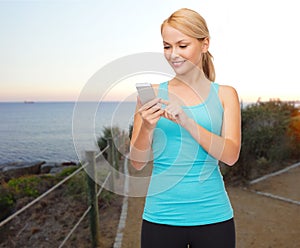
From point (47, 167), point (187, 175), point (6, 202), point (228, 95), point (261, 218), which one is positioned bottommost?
point (47, 167)

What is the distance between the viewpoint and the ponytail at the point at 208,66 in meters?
1.30

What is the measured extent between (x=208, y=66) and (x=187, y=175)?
1.40 ft

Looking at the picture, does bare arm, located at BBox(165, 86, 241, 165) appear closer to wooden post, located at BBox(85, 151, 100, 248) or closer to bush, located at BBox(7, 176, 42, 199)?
wooden post, located at BBox(85, 151, 100, 248)

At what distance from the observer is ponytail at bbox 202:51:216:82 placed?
1.30 meters

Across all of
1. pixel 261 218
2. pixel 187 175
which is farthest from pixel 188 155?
pixel 261 218

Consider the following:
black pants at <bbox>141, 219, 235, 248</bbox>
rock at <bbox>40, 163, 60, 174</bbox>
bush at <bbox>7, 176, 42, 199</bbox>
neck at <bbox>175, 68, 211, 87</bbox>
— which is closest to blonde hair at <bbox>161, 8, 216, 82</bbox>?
neck at <bbox>175, 68, 211, 87</bbox>

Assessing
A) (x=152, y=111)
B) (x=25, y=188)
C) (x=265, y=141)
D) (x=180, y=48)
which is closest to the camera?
(x=152, y=111)

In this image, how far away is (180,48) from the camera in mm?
1131

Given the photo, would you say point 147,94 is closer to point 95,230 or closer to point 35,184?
point 95,230

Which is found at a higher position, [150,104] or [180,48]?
[180,48]

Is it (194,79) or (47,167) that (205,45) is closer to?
(194,79)

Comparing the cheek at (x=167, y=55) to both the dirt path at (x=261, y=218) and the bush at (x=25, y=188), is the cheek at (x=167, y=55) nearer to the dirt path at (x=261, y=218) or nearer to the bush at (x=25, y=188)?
the dirt path at (x=261, y=218)

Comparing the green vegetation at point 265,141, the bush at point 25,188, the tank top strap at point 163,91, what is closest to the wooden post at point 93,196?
the tank top strap at point 163,91

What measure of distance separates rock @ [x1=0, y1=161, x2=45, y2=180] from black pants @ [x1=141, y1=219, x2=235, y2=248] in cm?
871
